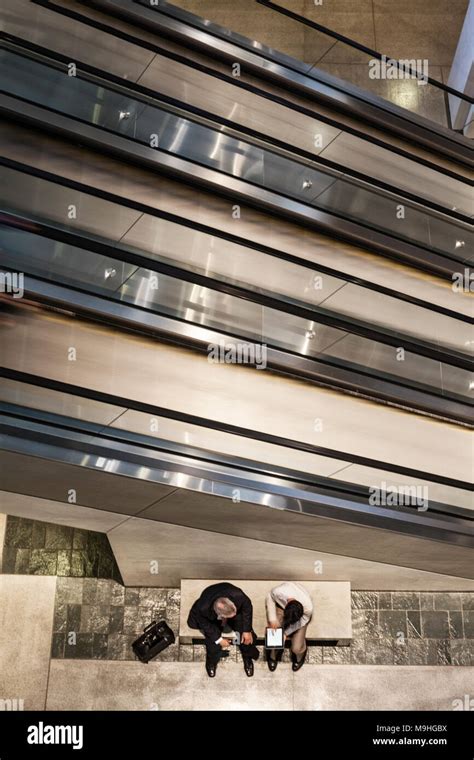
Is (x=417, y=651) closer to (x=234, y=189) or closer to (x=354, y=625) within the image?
(x=354, y=625)

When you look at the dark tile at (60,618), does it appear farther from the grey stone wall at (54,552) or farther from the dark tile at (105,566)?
the dark tile at (105,566)

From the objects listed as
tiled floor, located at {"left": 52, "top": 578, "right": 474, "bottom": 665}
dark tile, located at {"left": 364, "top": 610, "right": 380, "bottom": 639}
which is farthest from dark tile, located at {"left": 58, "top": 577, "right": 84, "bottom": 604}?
dark tile, located at {"left": 364, "top": 610, "right": 380, "bottom": 639}

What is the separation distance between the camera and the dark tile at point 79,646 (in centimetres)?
664

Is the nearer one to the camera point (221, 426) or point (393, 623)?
point (221, 426)

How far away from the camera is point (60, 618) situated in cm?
675

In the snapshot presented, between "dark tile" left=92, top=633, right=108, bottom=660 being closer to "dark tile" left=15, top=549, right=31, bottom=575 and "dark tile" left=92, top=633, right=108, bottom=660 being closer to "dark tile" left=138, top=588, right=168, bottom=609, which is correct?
"dark tile" left=138, top=588, right=168, bottom=609

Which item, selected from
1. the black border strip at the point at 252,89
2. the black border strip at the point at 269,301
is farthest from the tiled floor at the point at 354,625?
the black border strip at the point at 252,89

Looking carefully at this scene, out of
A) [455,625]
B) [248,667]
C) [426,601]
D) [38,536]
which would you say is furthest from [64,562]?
[455,625]

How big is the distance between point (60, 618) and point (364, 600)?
112 inches

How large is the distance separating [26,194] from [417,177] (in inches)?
162

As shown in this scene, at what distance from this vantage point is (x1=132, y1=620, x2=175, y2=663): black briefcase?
654 centimetres
